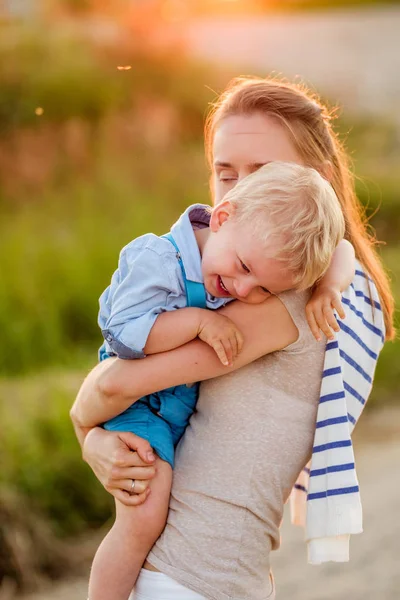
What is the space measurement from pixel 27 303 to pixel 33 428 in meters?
2.03

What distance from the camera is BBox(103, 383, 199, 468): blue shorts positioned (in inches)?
75.3

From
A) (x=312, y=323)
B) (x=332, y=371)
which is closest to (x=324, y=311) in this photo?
(x=312, y=323)

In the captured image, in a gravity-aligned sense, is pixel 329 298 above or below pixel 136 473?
above

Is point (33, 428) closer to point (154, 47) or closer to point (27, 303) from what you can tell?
point (27, 303)

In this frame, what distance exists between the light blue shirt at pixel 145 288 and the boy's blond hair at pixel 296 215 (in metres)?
0.16

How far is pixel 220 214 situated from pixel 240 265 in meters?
0.13

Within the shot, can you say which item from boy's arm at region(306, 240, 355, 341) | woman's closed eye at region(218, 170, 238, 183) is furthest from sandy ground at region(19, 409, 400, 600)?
woman's closed eye at region(218, 170, 238, 183)

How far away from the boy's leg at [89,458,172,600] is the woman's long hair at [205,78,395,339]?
68 cm

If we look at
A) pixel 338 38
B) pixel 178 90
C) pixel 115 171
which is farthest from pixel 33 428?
pixel 338 38

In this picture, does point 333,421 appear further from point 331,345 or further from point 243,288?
point 243,288

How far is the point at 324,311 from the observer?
181cm

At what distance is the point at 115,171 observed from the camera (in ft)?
29.1

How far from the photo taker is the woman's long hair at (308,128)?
205 centimetres

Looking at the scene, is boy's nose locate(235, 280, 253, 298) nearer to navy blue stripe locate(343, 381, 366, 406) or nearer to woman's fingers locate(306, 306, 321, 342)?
woman's fingers locate(306, 306, 321, 342)
